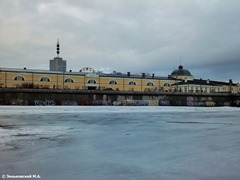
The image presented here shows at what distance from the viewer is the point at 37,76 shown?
92.9m

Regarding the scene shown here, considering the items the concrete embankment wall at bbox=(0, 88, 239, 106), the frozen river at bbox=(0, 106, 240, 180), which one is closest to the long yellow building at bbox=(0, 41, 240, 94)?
the concrete embankment wall at bbox=(0, 88, 239, 106)

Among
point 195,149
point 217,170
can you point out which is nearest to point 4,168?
point 217,170

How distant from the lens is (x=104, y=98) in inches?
3105

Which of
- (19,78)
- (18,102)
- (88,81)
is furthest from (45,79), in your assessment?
(18,102)

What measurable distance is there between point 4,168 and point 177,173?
206 inches

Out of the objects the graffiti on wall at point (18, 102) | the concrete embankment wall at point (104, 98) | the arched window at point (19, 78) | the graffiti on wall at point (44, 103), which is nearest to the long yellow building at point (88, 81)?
the arched window at point (19, 78)

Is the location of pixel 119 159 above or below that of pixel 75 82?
below

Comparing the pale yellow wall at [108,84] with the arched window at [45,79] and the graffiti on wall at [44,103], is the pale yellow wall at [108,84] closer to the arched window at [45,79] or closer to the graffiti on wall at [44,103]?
the arched window at [45,79]

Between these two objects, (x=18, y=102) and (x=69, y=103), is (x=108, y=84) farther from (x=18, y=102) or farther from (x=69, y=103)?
(x=18, y=102)

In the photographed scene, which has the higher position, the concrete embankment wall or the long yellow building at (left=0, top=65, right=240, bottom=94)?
the long yellow building at (left=0, top=65, right=240, bottom=94)

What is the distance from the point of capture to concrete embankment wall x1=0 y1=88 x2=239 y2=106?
7031cm

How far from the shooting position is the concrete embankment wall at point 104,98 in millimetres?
70312

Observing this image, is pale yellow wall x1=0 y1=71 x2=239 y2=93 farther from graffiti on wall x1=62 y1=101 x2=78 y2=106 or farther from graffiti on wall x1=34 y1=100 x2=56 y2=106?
graffiti on wall x1=62 y1=101 x2=78 y2=106

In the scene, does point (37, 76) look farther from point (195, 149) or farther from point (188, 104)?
point (195, 149)
